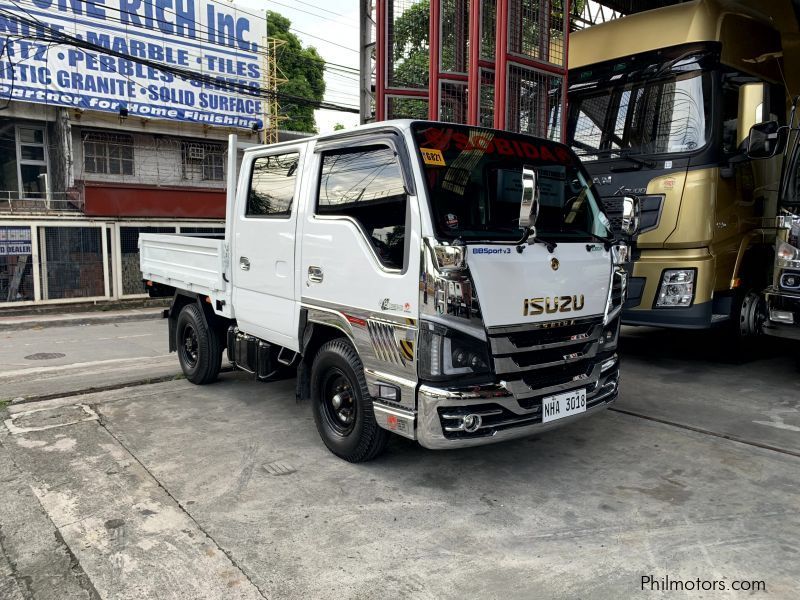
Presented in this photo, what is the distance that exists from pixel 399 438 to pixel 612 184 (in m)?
3.93

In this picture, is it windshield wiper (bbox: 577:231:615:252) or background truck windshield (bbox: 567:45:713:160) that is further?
background truck windshield (bbox: 567:45:713:160)

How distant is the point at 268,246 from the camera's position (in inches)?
192

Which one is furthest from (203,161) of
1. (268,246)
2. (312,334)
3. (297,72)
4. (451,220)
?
(451,220)

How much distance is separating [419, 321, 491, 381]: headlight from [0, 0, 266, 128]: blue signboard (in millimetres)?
12745

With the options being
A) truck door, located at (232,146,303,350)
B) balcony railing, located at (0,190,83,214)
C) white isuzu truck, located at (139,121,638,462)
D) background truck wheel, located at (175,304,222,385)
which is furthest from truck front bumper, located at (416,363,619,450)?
balcony railing, located at (0,190,83,214)

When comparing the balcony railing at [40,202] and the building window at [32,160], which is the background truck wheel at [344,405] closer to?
the balcony railing at [40,202]

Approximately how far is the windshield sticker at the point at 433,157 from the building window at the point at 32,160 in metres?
16.7

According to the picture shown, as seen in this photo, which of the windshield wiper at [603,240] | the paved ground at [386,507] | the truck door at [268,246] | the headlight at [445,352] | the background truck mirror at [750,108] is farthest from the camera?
the background truck mirror at [750,108]

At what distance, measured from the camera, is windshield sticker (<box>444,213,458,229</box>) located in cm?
360

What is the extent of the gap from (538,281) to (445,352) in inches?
30.7

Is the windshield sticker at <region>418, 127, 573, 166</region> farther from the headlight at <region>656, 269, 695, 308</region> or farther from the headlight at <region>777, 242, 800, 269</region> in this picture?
the headlight at <region>777, 242, 800, 269</region>

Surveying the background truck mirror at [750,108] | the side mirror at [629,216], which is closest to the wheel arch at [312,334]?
the side mirror at [629,216]

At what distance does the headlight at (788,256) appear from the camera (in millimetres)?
5867

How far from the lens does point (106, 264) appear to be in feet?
46.3
